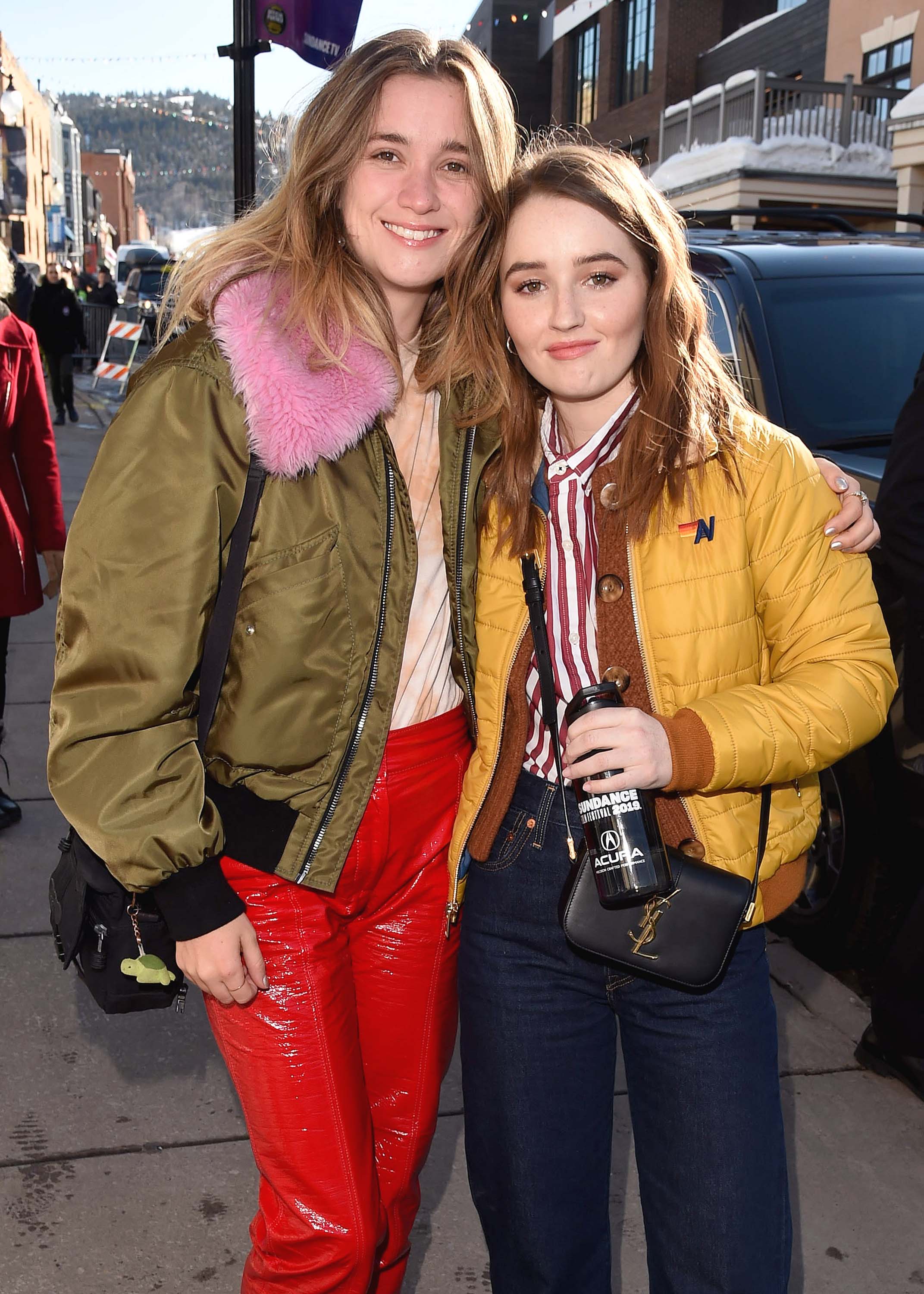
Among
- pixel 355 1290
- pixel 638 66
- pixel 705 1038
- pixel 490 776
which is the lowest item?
pixel 355 1290

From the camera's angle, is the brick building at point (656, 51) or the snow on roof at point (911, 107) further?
the brick building at point (656, 51)

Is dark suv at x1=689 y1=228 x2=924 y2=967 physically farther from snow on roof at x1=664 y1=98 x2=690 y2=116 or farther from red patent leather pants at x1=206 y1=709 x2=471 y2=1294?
snow on roof at x1=664 y1=98 x2=690 y2=116

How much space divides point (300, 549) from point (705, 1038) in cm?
101

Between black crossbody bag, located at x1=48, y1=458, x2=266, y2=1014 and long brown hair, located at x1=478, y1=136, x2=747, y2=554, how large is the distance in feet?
1.61

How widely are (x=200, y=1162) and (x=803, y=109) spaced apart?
24.0 meters

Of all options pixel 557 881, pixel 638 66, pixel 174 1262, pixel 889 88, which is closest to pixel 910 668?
pixel 557 881

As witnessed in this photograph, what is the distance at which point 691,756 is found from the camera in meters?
1.90

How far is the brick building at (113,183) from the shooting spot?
12788 cm

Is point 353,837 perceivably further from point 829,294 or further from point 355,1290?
point 829,294

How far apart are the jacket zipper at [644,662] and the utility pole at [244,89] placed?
13.6 feet

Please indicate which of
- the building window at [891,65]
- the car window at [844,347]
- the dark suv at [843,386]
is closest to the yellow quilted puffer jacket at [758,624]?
the dark suv at [843,386]

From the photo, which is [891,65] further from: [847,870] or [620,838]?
[620,838]

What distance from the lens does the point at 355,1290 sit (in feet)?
6.97

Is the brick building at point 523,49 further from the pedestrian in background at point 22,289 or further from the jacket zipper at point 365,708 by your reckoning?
the jacket zipper at point 365,708
